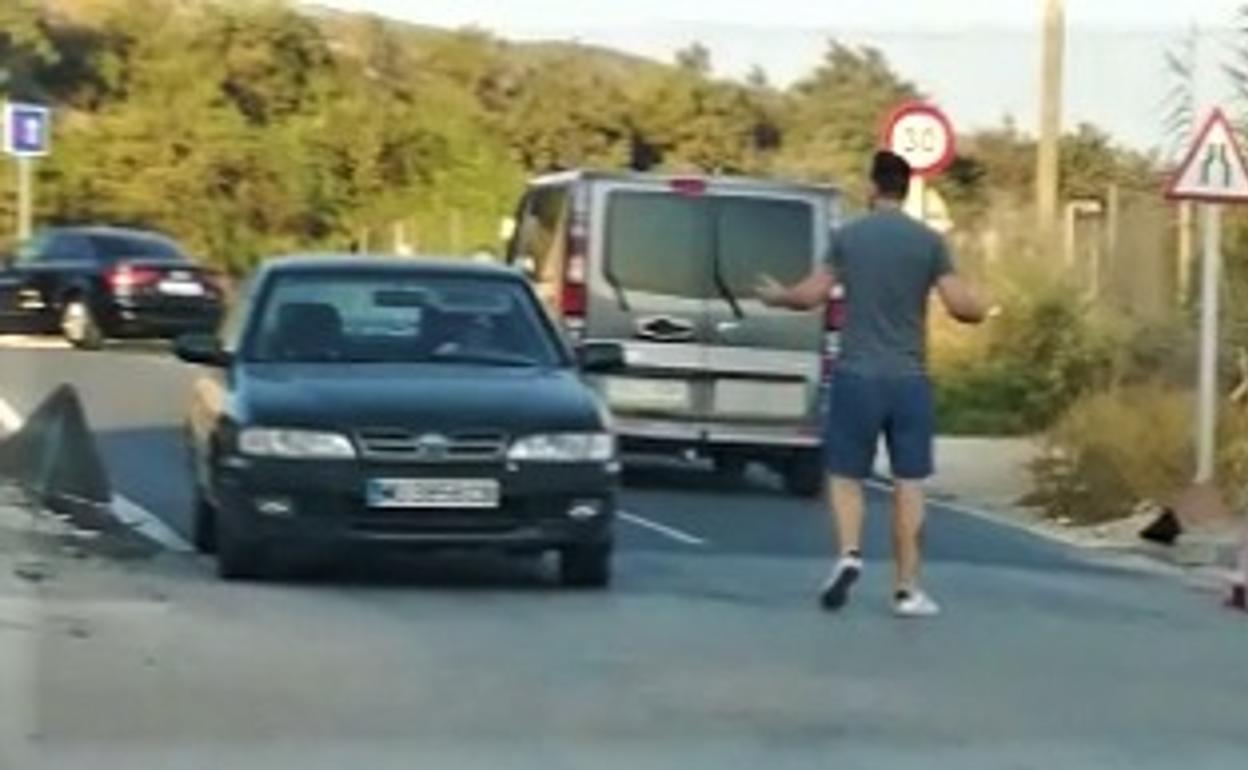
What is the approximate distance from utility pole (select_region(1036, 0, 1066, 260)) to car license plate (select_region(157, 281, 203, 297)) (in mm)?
9802

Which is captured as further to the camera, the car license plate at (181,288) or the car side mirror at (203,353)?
the car license plate at (181,288)

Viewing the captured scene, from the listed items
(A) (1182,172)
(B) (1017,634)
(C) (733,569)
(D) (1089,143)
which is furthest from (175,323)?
(B) (1017,634)

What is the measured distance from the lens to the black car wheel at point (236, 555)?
1498 centimetres

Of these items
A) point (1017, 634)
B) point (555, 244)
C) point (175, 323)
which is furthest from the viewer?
point (175, 323)

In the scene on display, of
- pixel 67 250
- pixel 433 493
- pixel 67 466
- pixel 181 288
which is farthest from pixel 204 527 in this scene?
pixel 67 250

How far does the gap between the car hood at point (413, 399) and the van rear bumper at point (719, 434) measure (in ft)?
22.1

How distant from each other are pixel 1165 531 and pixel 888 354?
6.32 m

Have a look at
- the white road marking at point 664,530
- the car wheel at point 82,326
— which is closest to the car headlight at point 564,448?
the white road marking at point 664,530

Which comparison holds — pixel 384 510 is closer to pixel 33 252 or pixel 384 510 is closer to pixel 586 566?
pixel 586 566

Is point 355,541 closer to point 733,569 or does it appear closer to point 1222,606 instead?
point 733,569

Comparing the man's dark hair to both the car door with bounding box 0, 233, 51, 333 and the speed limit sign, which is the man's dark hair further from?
the car door with bounding box 0, 233, 51, 333

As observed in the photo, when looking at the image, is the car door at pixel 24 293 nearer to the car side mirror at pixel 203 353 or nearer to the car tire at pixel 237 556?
the car side mirror at pixel 203 353

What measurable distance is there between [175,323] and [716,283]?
17.5 meters

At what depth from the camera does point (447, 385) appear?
50.2 ft
